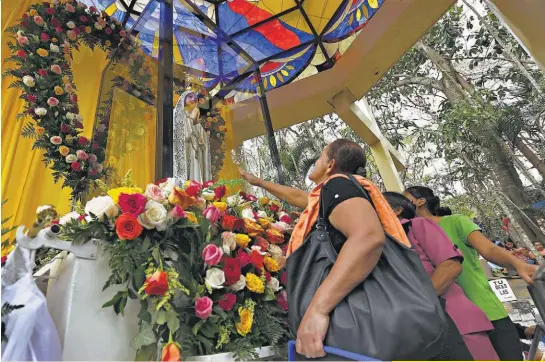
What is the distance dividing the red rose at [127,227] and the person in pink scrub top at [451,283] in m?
1.14

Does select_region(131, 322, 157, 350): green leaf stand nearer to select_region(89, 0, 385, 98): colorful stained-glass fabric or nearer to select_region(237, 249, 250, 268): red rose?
select_region(237, 249, 250, 268): red rose

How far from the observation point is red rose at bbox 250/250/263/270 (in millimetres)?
1418

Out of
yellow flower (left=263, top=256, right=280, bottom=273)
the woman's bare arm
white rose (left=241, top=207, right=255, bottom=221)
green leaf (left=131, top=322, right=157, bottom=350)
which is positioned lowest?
green leaf (left=131, top=322, right=157, bottom=350)

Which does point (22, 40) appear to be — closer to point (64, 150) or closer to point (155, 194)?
point (64, 150)

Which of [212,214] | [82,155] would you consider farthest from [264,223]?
[82,155]

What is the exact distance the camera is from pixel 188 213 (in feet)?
4.44

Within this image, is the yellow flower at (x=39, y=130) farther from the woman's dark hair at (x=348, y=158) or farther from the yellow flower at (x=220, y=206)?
the woman's dark hair at (x=348, y=158)

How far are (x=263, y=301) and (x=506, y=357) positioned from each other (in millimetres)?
1324

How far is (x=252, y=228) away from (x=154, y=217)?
1.75 ft

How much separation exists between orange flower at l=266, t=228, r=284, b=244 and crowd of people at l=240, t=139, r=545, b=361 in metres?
0.34

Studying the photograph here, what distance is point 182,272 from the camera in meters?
1.22

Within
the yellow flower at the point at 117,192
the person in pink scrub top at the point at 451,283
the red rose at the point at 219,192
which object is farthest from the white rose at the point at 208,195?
the person in pink scrub top at the point at 451,283

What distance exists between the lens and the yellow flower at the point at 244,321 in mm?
1243

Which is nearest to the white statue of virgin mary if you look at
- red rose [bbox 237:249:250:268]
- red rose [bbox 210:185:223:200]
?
red rose [bbox 210:185:223:200]
